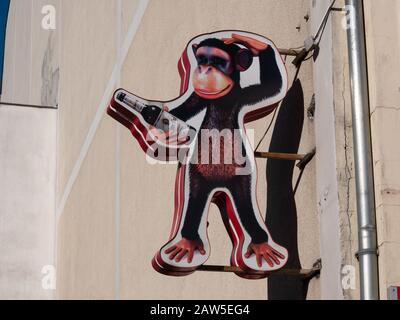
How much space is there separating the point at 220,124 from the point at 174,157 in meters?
0.45

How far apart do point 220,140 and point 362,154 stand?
1.12m

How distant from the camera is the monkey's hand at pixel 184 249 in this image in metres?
7.18

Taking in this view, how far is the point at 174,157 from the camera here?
759 cm

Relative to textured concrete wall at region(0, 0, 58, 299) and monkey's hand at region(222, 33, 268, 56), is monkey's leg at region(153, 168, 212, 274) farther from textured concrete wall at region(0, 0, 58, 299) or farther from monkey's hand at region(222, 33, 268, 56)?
textured concrete wall at region(0, 0, 58, 299)

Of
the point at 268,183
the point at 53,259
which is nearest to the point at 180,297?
the point at 268,183

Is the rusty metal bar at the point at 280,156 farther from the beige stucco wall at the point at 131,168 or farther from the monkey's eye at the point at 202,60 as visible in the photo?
the monkey's eye at the point at 202,60

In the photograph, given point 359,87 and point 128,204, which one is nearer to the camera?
point 359,87

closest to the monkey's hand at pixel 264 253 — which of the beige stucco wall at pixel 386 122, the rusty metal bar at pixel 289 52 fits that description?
the beige stucco wall at pixel 386 122

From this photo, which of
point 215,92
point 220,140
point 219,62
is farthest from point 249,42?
point 220,140

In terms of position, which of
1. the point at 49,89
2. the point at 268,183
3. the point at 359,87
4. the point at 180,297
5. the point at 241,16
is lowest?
the point at 180,297

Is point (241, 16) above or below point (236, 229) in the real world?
above

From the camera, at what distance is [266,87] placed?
309 inches

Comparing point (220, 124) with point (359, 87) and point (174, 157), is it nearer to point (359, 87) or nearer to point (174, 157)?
point (174, 157)

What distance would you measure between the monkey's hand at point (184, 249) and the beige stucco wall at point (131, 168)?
1043 mm
